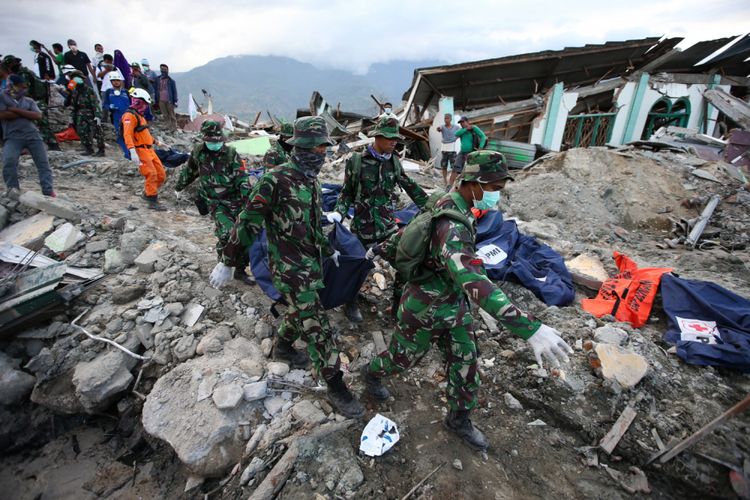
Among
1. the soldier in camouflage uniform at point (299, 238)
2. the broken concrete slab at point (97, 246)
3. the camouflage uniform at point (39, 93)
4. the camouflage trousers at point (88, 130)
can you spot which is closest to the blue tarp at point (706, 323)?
the soldier in camouflage uniform at point (299, 238)

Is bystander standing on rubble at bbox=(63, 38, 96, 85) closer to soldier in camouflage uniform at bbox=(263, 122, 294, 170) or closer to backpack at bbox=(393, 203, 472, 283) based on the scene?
soldier in camouflage uniform at bbox=(263, 122, 294, 170)

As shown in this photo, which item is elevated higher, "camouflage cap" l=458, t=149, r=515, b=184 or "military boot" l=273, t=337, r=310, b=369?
"camouflage cap" l=458, t=149, r=515, b=184

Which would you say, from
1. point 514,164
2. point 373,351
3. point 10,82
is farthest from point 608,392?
point 514,164

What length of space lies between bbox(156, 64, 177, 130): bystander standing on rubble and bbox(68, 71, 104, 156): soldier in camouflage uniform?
3510 mm

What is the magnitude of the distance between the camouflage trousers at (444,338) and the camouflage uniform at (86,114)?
866 cm

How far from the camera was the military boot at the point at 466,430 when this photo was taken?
7.92 ft

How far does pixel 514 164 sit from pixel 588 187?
3470 millimetres

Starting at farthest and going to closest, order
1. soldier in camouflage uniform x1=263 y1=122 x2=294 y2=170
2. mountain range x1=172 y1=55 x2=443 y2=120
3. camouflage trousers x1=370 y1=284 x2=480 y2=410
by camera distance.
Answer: mountain range x1=172 y1=55 x2=443 y2=120 → soldier in camouflage uniform x1=263 y1=122 x2=294 y2=170 → camouflage trousers x1=370 y1=284 x2=480 y2=410

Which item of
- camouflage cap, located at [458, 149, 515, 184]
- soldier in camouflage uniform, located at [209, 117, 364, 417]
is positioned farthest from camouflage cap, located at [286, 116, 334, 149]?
camouflage cap, located at [458, 149, 515, 184]

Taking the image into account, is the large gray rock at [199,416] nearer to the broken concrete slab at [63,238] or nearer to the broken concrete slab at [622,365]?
the broken concrete slab at [63,238]

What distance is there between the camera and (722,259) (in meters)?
5.19

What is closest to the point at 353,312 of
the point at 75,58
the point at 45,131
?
the point at 45,131

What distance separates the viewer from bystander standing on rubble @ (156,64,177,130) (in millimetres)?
11016

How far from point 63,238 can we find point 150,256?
3.61 feet
